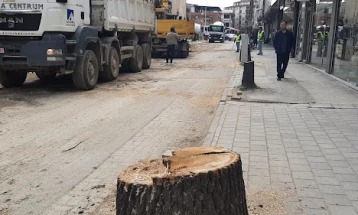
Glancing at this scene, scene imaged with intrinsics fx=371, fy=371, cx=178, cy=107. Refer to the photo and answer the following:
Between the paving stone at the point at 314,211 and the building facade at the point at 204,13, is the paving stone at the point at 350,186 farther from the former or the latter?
the building facade at the point at 204,13

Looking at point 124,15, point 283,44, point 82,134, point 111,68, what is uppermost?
point 124,15

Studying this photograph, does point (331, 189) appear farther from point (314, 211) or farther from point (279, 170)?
point (279, 170)

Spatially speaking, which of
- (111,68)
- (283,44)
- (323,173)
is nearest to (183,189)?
(323,173)

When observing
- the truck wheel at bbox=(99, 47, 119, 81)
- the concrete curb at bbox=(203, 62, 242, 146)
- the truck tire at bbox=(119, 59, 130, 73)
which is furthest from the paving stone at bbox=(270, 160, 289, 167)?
the truck tire at bbox=(119, 59, 130, 73)

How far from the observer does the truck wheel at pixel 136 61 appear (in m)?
15.8

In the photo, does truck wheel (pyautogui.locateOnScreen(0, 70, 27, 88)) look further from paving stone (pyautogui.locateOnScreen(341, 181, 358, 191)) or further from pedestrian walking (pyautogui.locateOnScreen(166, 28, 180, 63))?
pedestrian walking (pyautogui.locateOnScreen(166, 28, 180, 63))

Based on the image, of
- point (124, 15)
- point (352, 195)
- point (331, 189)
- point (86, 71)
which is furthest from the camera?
point (124, 15)

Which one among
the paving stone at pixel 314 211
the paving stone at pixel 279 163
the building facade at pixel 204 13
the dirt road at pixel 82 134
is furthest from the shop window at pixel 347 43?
the building facade at pixel 204 13

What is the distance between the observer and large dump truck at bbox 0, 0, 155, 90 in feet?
30.7

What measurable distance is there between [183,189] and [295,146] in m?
3.63

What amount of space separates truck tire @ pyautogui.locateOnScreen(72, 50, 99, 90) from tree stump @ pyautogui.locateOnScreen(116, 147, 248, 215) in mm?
8240

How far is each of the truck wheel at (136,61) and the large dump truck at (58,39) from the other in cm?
306

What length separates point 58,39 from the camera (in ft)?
30.9

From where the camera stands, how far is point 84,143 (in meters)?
5.91
